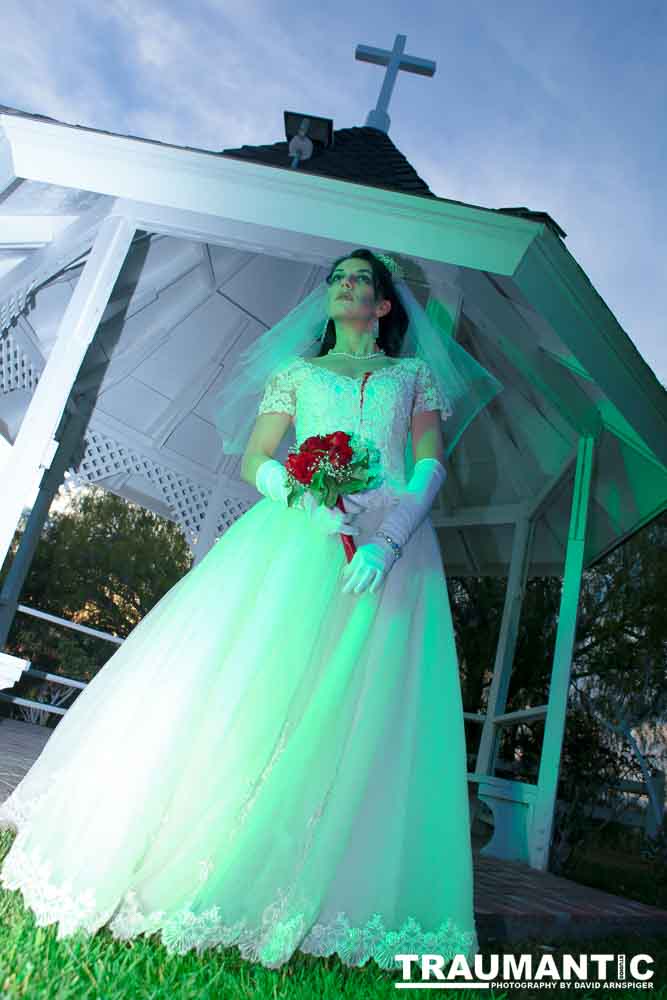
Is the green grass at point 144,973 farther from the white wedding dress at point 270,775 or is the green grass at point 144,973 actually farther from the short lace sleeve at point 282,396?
the short lace sleeve at point 282,396

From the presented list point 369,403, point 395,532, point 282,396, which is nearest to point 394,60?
point 282,396

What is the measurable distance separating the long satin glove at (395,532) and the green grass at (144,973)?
0.97 metres

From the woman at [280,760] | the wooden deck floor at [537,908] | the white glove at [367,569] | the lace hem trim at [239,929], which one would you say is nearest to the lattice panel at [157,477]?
the wooden deck floor at [537,908]

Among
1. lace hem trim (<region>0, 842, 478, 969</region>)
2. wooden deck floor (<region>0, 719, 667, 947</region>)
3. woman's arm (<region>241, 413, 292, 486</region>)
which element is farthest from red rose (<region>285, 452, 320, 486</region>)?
wooden deck floor (<region>0, 719, 667, 947</region>)

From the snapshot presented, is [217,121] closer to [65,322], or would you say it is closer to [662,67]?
[662,67]

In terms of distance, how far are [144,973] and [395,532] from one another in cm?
→ 130

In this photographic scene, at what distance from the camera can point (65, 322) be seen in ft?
11.4

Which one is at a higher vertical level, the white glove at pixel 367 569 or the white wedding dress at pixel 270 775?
the white glove at pixel 367 569

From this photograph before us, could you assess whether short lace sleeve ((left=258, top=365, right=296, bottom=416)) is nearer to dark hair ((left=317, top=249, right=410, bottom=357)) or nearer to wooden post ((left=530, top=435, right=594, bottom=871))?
dark hair ((left=317, top=249, right=410, bottom=357))

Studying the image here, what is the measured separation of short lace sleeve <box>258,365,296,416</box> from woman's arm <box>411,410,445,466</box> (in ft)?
1.54

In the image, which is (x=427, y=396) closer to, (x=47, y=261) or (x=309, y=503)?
(x=309, y=503)

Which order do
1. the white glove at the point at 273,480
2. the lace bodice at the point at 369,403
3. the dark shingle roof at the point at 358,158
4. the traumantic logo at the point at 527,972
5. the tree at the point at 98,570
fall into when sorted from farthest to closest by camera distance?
1. the tree at the point at 98,570
2. the dark shingle roof at the point at 358,158
3. the lace bodice at the point at 369,403
4. the white glove at the point at 273,480
5. the traumantic logo at the point at 527,972

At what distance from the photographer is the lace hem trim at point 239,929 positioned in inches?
66.3

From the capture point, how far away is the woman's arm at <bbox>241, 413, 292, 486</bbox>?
2.72 m
